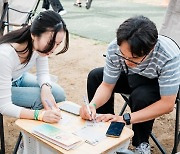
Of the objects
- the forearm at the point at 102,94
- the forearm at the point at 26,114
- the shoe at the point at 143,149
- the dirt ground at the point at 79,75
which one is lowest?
the dirt ground at the point at 79,75

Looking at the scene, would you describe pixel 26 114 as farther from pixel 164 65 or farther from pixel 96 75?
pixel 164 65

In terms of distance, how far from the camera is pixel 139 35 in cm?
183

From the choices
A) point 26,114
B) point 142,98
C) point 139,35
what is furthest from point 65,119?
point 139,35

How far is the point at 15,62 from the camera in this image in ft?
6.75

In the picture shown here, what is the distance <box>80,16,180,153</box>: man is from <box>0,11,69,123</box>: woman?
275 mm

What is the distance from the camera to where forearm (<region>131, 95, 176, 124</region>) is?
82.5 inches

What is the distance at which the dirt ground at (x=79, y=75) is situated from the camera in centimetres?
279

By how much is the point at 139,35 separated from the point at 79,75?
214cm

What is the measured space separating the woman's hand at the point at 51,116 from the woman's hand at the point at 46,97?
0.13 m

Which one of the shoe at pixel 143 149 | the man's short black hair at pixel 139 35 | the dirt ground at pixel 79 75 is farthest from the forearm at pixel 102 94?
the dirt ground at pixel 79 75

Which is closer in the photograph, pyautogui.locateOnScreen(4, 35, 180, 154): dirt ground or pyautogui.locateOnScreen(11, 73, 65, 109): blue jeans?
pyautogui.locateOnScreen(11, 73, 65, 109): blue jeans

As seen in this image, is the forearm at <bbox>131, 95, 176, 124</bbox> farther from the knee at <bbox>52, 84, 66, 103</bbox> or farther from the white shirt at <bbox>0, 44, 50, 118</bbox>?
the white shirt at <bbox>0, 44, 50, 118</bbox>

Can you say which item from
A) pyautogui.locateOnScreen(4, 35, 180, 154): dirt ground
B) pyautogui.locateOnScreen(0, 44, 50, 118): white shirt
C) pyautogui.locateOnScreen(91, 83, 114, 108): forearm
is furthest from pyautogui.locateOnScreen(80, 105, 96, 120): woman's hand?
pyautogui.locateOnScreen(4, 35, 180, 154): dirt ground

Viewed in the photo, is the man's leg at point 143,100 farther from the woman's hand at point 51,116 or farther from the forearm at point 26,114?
the forearm at point 26,114
